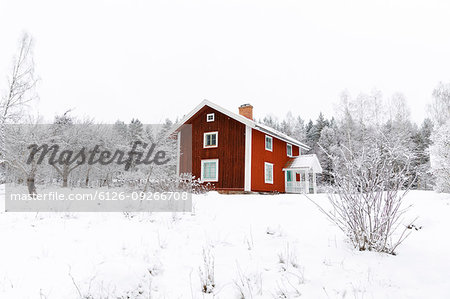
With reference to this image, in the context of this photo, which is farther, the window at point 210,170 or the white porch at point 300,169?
the white porch at point 300,169

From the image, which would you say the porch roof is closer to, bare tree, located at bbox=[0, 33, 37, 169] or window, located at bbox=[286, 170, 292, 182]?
window, located at bbox=[286, 170, 292, 182]

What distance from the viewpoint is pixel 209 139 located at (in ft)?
57.7

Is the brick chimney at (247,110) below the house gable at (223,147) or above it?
above

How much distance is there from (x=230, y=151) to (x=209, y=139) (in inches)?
73.0

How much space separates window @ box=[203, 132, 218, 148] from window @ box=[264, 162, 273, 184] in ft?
12.4

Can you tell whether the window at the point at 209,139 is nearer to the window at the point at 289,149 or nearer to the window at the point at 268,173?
the window at the point at 268,173

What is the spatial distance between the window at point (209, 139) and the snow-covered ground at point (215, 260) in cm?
1152

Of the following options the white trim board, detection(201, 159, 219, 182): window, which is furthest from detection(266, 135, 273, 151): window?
detection(201, 159, 219, 182): window

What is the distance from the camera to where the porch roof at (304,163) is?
1935 cm

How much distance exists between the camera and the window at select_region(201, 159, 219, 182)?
16.8 meters

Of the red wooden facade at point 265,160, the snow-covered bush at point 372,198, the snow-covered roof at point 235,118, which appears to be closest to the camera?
the snow-covered bush at point 372,198

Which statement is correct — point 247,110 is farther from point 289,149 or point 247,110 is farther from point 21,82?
point 21,82

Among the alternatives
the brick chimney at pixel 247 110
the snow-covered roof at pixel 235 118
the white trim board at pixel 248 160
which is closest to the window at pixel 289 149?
the snow-covered roof at pixel 235 118

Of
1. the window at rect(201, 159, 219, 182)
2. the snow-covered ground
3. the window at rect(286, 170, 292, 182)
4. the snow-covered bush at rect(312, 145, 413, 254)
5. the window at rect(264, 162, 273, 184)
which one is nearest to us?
the snow-covered ground
